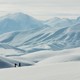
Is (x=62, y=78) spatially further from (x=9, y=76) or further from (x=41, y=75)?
(x=9, y=76)

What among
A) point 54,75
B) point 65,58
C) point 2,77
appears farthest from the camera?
point 65,58

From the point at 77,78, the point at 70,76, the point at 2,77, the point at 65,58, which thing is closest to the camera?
the point at 77,78

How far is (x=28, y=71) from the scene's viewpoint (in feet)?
90.2

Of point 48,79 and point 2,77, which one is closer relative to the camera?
point 48,79

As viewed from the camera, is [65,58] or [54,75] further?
[65,58]

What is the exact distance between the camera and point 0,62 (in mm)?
78000

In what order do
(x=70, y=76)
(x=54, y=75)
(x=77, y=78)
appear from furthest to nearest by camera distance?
(x=54, y=75)
(x=70, y=76)
(x=77, y=78)

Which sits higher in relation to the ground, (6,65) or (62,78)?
(6,65)

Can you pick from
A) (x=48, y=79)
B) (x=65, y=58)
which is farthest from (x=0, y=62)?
(x=48, y=79)

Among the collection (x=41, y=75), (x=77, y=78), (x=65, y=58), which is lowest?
(x=77, y=78)

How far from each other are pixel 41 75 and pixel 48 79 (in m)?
2.57

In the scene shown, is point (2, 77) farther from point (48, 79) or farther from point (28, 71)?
point (48, 79)

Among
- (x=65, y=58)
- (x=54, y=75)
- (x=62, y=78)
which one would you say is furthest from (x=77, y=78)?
(x=65, y=58)

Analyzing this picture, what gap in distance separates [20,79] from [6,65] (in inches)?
2123
